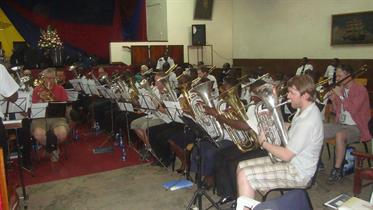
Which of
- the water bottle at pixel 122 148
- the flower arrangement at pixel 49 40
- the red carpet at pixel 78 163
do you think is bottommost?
the red carpet at pixel 78 163

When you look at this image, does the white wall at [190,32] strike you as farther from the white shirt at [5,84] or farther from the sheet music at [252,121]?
the sheet music at [252,121]

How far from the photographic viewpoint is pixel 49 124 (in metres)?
5.69

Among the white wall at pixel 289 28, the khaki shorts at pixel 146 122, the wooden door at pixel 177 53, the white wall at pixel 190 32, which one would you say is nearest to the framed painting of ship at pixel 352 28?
the white wall at pixel 289 28

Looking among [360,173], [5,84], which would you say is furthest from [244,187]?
[5,84]

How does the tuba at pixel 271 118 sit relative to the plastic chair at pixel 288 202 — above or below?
above

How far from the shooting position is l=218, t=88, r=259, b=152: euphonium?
3.53 meters

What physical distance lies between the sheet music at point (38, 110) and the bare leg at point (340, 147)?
4044 millimetres

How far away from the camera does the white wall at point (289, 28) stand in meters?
11.6

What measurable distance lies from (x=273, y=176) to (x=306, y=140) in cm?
44

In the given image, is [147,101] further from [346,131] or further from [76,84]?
[76,84]

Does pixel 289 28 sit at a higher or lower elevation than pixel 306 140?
higher

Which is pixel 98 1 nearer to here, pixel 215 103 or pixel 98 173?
pixel 98 173

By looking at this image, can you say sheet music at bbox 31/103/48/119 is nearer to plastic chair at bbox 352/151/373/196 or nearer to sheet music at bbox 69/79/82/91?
sheet music at bbox 69/79/82/91

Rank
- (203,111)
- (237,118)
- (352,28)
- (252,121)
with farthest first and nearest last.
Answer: (352,28), (203,111), (237,118), (252,121)
